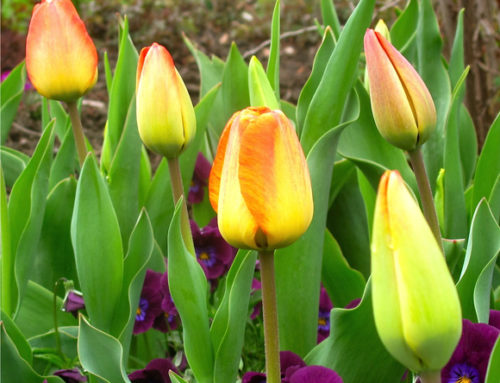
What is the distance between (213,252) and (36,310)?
1.05 ft

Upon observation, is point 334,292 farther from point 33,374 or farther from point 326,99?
point 33,374

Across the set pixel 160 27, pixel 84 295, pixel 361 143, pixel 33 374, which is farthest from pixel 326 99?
pixel 160 27

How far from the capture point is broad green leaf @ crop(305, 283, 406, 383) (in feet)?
3.26

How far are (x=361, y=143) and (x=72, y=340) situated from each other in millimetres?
573

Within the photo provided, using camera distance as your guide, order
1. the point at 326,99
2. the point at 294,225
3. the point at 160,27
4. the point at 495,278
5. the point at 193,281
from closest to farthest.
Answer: the point at 294,225, the point at 193,281, the point at 326,99, the point at 495,278, the point at 160,27

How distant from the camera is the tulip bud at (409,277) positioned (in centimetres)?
58

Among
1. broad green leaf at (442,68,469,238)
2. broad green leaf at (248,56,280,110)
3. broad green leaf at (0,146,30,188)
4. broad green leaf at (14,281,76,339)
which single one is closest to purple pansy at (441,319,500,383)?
broad green leaf at (248,56,280,110)

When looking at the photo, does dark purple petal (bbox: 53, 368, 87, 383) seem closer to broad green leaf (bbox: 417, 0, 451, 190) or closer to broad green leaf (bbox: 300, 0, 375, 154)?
broad green leaf (bbox: 300, 0, 375, 154)

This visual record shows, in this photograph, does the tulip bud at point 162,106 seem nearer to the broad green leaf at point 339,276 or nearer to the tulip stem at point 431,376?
the broad green leaf at point 339,276

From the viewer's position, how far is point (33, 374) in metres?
1.11

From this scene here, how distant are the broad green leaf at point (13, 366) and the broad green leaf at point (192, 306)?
21 centimetres

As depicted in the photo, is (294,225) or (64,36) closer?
(294,225)

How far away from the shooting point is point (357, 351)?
1030 mm

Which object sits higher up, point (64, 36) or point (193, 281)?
point (64, 36)
